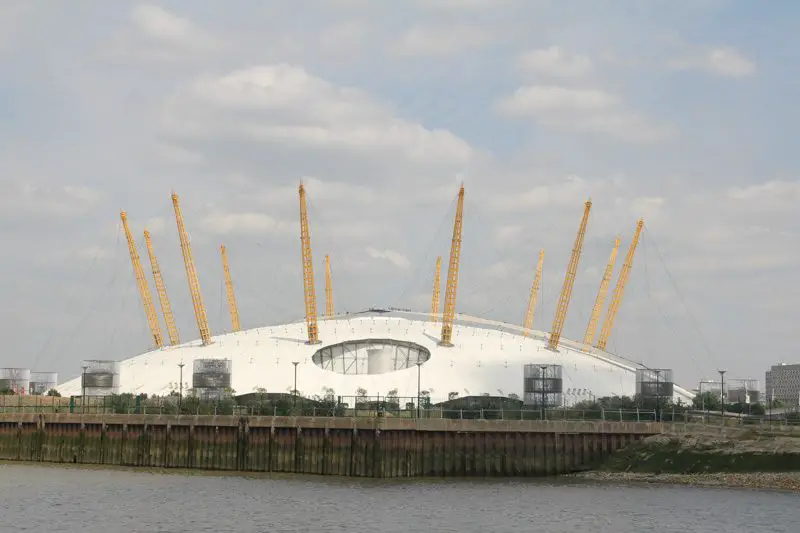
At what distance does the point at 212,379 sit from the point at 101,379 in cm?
1776

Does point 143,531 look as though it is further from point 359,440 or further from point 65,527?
point 359,440

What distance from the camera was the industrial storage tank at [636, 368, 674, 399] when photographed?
146125 mm

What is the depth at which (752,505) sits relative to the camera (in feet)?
279

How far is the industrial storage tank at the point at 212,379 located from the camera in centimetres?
16225

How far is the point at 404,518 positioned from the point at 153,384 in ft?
352

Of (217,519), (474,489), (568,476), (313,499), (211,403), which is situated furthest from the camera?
(211,403)

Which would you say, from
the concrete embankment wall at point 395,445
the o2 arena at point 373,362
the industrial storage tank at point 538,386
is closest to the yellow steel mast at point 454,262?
the o2 arena at point 373,362

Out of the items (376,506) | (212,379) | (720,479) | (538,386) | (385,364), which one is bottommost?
(376,506)

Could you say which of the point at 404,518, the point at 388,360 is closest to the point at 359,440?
the point at 404,518

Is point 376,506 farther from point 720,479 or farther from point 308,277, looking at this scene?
point 308,277

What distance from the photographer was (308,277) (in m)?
191

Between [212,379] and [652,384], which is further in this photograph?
[212,379]

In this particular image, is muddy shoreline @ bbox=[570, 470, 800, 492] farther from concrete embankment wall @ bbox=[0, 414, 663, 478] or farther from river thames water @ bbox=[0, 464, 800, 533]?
concrete embankment wall @ bbox=[0, 414, 663, 478]

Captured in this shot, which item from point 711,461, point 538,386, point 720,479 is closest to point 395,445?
point 711,461
